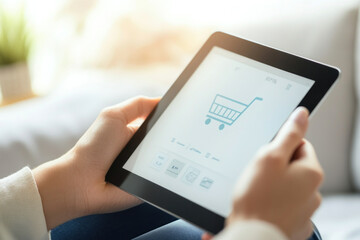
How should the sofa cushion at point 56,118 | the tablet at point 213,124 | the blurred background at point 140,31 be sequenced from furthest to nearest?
the blurred background at point 140,31 < the sofa cushion at point 56,118 < the tablet at point 213,124

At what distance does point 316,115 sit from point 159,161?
0.40 meters

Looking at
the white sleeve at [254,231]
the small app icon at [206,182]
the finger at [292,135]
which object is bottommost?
the small app icon at [206,182]

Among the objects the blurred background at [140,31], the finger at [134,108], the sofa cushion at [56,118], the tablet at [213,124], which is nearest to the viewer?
the tablet at [213,124]

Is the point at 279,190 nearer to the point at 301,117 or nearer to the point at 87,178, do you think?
the point at 301,117

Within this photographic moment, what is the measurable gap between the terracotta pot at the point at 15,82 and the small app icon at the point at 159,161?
841mm

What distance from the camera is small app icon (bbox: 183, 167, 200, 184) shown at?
26.9 inches

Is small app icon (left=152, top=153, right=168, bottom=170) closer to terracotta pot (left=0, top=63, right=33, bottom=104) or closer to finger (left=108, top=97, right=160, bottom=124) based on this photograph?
finger (left=108, top=97, right=160, bottom=124)

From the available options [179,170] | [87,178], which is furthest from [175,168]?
[87,178]

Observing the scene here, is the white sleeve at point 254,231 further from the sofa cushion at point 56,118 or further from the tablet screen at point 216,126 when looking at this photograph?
the sofa cushion at point 56,118

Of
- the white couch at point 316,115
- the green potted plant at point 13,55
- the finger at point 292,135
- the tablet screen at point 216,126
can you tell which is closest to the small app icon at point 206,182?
the tablet screen at point 216,126

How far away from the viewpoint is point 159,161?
720 millimetres

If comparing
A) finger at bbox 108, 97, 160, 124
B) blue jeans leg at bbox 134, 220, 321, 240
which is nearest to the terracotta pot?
finger at bbox 108, 97, 160, 124

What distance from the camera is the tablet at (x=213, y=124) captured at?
0.66 metres

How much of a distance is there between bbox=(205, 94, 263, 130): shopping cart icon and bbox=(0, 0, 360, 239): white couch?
1.10 feet
